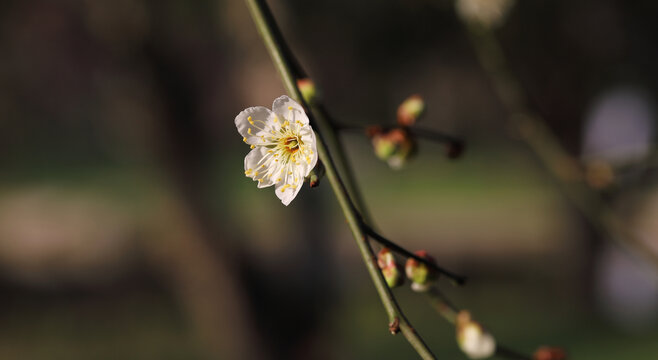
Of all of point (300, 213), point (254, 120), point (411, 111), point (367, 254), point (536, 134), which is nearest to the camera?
point (367, 254)

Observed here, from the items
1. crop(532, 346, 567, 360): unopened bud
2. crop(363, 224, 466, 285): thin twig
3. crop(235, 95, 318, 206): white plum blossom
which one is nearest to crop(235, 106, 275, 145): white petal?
crop(235, 95, 318, 206): white plum blossom

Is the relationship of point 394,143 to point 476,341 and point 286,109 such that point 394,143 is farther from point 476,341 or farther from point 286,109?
point 476,341

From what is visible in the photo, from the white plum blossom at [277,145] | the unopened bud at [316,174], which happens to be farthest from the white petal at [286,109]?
the unopened bud at [316,174]

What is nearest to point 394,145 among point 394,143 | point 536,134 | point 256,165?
point 394,143

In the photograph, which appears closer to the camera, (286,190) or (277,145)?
(286,190)

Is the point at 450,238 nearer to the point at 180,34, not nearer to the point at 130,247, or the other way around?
the point at 130,247

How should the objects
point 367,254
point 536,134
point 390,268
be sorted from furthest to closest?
point 536,134 < point 390,268 < point 367,254

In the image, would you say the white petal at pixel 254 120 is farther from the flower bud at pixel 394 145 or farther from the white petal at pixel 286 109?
the flower bud at pixel 394 145
